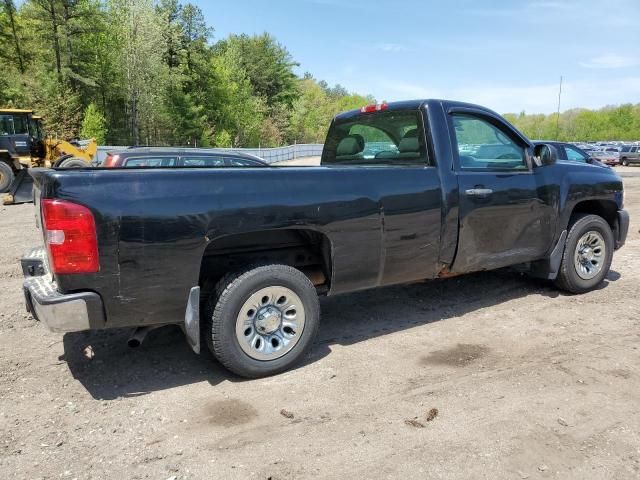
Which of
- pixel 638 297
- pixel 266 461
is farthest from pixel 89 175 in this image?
pixel 638 297

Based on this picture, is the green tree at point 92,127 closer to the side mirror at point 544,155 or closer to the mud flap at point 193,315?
the side mirror at point 544,155

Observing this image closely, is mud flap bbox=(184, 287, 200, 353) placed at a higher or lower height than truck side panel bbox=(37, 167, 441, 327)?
lower

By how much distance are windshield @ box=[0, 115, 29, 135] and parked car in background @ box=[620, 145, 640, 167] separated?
37.6 metres

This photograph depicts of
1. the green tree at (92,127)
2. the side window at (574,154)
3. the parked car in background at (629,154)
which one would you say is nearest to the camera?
the side window at (574,154)

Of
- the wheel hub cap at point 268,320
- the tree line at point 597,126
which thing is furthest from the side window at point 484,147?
the tree line at point 597,126

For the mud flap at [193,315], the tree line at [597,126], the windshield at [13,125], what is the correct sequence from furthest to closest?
1. the tree line at [597,126]
2. the windshield at [13,125]
3. the mud flap at [193,315]

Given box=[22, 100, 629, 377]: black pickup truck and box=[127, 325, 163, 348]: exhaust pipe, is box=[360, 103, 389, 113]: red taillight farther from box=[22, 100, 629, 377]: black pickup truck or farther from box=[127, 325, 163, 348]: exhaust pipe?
box=[127, 325, 163, 348]: exhaust pipe

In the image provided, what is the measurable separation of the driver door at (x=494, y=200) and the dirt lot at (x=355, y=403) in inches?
25.8

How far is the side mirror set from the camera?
16.4 ft

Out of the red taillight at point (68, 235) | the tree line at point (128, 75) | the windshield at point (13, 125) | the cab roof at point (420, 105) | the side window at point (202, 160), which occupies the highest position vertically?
the tree line at point (128, 75)

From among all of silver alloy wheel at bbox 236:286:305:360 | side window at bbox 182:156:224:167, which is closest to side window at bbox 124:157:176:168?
side window at bbox 182:156:224:167

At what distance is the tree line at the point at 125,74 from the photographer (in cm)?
3984

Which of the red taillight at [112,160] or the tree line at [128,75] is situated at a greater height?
→ the tree line at [128,75]

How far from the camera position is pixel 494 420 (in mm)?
3188
